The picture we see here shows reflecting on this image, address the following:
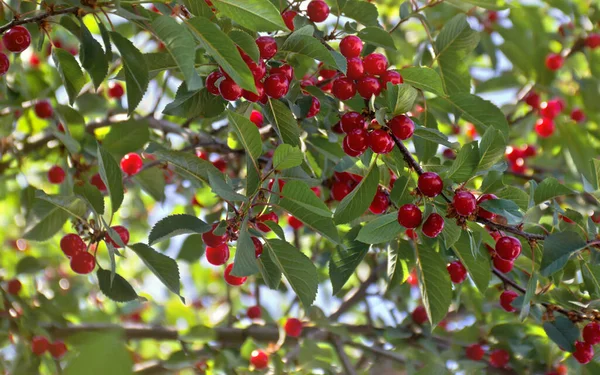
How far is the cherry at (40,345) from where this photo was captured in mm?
2502

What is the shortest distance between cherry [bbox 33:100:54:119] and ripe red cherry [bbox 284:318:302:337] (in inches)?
53.7

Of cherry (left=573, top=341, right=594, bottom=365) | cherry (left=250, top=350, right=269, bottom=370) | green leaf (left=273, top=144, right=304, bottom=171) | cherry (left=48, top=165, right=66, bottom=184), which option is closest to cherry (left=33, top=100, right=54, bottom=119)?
cherry (left=48, top=165, right=66, bottom=184)

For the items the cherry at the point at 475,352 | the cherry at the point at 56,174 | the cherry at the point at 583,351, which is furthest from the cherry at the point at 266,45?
the cherry at the point at 475,352

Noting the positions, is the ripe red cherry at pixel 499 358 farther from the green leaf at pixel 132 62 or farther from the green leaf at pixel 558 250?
the green leaf at pixel 132 62

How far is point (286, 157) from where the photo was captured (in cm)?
141

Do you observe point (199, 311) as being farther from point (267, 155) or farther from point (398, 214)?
point (398, 214)

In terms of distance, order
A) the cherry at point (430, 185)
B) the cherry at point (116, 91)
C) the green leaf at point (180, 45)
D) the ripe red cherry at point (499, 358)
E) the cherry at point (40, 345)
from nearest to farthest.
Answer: the green leaf at point (180, 45)
the cherry at point (430, 185)
the ripe red cherry at point (499, 358)
the cherry at point (40, 345)
the cherry at point (116, 91)

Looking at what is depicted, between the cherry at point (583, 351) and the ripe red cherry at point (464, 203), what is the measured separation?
0.69 m

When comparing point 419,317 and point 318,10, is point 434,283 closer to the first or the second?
point 318,10

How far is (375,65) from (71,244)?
103cm

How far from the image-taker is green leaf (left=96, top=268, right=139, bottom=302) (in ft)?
5.60

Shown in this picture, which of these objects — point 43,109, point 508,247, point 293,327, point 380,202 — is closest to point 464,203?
point 508,247

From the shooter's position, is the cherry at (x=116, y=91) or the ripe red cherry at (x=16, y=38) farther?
the cherry at (x=116, y=91)

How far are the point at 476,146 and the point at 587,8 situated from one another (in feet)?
→ 9.59
